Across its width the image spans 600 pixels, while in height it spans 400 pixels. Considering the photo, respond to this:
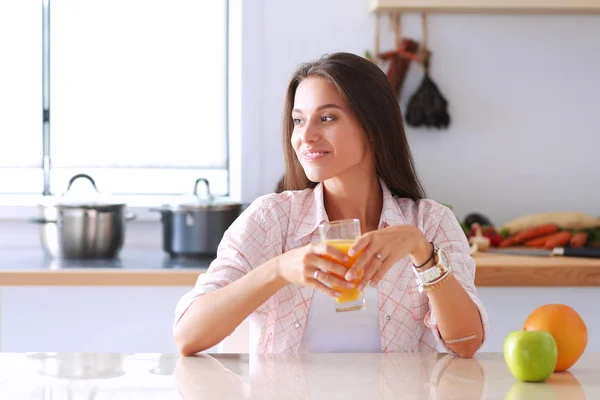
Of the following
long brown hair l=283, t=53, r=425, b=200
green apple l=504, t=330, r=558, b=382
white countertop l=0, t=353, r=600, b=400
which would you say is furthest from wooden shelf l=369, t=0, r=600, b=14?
green apple l=504, t=330, r=558, b=382

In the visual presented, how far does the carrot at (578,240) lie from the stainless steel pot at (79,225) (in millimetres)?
1598

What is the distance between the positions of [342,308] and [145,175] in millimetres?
2275

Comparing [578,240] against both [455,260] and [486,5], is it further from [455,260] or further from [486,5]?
[455,260]

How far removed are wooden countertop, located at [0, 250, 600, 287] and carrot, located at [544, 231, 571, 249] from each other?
197mm

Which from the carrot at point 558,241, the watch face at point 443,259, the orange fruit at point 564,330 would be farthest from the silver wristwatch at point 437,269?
the carrot at point 558,241

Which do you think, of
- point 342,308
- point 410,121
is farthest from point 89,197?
point 342,308

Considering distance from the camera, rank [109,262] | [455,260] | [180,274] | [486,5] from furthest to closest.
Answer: [486,5]
[109,262]
[180,274]
[455,260]

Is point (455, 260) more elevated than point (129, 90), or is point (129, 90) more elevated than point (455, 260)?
point (129, 90)

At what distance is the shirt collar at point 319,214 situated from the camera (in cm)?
192

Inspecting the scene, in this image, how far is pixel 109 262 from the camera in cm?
298

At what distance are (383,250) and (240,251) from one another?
410mm

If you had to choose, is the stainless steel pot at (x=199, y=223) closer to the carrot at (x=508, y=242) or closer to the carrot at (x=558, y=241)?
the carrot at (x=508, y=242)

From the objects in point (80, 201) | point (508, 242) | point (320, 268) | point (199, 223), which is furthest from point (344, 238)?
point (508, 242)

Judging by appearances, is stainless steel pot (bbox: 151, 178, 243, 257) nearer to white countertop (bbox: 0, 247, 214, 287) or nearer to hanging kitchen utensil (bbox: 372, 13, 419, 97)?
white countertop (bbox: 0, 247, 214, 287)
